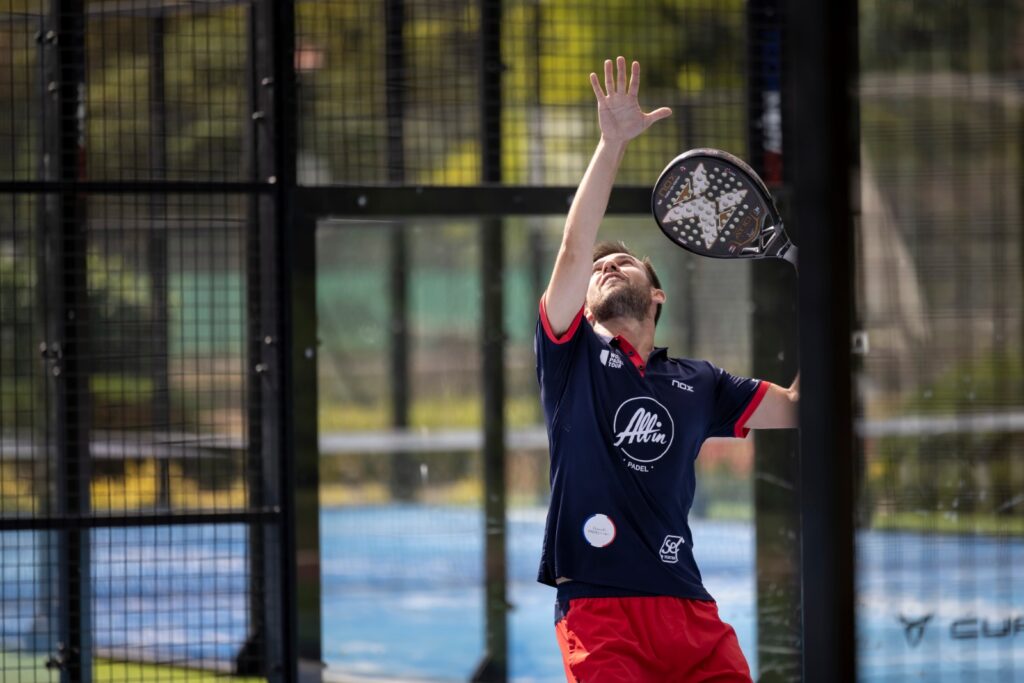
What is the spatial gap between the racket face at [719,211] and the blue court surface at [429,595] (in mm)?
837

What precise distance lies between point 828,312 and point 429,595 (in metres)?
5.71

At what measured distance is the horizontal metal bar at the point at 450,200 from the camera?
449cm

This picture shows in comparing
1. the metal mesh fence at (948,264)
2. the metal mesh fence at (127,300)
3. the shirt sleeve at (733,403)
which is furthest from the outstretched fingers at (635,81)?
the metal mesh fence at (127,300)

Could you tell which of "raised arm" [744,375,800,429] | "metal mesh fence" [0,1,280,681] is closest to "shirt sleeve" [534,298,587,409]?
"raised arm" [744,375,800,429]

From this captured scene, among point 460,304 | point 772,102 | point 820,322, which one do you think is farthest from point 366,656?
point 820,322

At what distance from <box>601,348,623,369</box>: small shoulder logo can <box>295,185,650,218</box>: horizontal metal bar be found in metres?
1.27

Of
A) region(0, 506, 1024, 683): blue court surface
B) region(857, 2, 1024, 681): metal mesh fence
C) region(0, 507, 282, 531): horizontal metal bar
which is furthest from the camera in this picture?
region(0, 507, 282, 531): horizontal metal bar

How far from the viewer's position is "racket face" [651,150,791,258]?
3.29 m

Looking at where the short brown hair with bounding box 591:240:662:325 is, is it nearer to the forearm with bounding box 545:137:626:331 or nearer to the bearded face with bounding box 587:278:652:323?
the bearded face with bounding box 587:278:652:323

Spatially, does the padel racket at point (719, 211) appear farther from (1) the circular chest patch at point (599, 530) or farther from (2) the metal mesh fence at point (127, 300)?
(2) the metal mesh fence at point (127, 300)

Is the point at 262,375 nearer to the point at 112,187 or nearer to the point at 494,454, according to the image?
the point at 112,187

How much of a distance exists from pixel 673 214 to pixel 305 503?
1.97 meters

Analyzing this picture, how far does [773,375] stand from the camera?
5.03 metres

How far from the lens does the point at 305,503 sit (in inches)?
182
